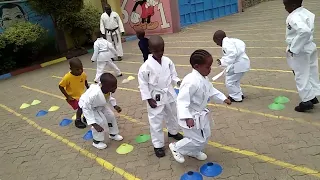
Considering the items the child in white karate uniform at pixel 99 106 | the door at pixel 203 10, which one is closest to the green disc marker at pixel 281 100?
the child in white karate uniform at pixel 99 106

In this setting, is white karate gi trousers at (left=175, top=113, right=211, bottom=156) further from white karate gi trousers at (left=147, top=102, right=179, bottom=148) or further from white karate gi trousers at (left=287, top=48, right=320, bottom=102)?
white karate gi trousers at (left=287, top=48, right=320, bottom=102)

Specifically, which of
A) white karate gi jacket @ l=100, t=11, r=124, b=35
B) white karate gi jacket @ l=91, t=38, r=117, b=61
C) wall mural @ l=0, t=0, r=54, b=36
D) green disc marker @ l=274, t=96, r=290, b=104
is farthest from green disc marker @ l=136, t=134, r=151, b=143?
wall mural @ l=0, t=0, r=54, b=36

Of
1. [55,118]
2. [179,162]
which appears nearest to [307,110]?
[179,162]

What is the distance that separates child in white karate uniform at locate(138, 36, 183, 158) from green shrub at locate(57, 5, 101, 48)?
880 cm

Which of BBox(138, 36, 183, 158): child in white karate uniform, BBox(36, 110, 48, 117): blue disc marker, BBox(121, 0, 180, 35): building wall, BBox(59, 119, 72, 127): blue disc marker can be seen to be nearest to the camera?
BBox(138, 36, 183, 158): child in white karate uniform

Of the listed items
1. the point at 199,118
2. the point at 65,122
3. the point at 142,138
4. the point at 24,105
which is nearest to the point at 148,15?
the point at 24,105

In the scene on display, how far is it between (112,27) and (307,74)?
23.9 ft

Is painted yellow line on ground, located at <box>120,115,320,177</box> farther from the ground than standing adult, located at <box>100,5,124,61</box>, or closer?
closer

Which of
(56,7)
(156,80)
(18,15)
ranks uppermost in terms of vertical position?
(56,7)

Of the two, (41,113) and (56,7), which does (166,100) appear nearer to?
(41,113)

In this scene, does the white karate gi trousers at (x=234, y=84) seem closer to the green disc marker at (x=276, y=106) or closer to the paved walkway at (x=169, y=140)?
the paved walkway at (x=169, y=140)

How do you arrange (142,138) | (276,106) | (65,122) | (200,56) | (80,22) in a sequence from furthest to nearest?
1. (80,22)
2. (65,122)
3. (276,106)
4. (142,138)
5. (200,56)

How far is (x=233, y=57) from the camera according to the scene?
4824 mm

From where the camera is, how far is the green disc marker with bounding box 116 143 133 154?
13.4ft
